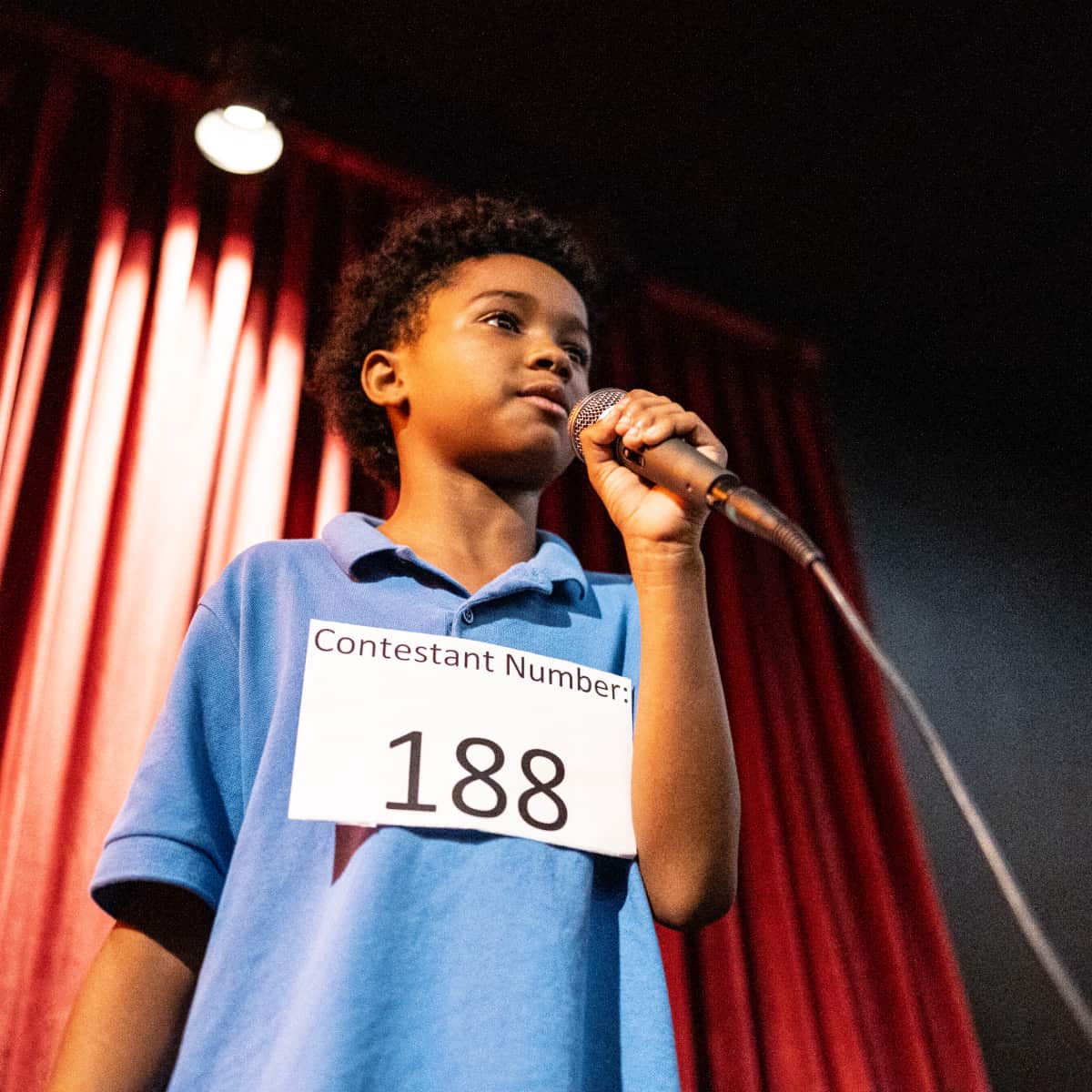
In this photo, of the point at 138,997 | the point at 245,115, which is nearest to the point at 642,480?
the point at 138,997

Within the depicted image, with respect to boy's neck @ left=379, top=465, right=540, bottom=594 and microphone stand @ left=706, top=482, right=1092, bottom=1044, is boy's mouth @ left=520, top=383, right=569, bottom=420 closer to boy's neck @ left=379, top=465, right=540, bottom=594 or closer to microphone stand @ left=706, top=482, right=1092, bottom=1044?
boy's neck @ left=379, top=465, right=540, bottom=594

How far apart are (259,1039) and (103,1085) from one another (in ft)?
0.42

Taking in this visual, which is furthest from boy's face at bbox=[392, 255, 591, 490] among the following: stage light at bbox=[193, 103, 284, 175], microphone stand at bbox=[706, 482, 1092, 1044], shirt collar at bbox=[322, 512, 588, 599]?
stage light at bbox=[193, 103, 284, 175]

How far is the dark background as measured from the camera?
2.03 m

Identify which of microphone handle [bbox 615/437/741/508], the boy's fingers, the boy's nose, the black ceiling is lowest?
microphone handle [bbox 615/437/741/508]

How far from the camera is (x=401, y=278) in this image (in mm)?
1418

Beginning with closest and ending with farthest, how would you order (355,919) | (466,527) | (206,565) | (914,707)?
(914,707) < (355,919) < (466,527) < (206,565)

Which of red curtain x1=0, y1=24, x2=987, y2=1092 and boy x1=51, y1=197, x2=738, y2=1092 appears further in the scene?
red curtain x1=0, y1=24, x2=987, y2=1092

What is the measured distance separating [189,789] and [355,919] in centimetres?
19

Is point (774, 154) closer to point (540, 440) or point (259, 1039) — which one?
point (540, 440)

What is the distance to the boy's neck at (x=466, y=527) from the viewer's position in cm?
105

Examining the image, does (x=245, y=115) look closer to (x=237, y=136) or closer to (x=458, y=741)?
(x=237, y=136)

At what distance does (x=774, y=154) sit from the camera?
229 cm

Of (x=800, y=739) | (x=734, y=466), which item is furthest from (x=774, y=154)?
(x=800, y=739)
